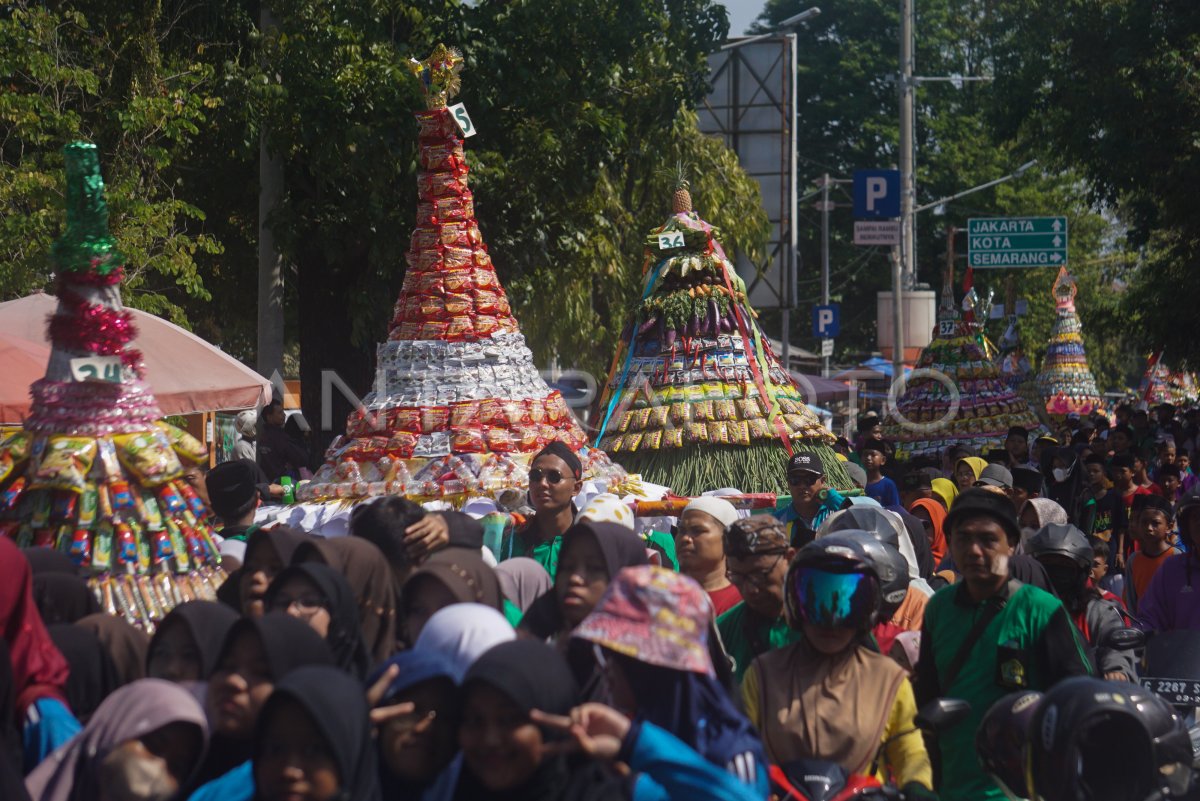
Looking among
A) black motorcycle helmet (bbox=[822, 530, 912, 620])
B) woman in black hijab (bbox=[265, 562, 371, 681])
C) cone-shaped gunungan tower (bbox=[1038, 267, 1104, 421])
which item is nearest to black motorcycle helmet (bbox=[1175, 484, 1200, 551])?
black motorcycle helmet (bbox=[822, 530, 912, 620])

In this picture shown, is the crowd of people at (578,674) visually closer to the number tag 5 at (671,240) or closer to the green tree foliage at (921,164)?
the number tag 5 at (671,240)

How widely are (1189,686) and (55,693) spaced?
12.5ft

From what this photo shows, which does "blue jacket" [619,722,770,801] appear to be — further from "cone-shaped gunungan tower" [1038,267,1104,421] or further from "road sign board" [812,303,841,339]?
"road sign board" [812,303,841,339]

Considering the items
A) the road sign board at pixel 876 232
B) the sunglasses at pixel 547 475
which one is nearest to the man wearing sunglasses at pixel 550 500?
the sunglasses at pixel 547 475

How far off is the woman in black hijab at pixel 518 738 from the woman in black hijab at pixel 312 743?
23cm

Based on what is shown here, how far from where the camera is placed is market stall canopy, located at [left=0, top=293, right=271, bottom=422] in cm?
1080

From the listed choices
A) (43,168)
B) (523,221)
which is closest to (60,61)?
(43,168)

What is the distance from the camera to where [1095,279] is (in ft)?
150

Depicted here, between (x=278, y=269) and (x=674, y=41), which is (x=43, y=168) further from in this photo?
(x=674, y=41)

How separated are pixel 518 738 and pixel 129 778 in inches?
33.6

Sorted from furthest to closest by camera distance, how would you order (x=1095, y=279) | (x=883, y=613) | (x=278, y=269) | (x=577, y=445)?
(x=1095, y=279)
(x=278, y=269)
(x=577, y=445)
(x=883, y=613)

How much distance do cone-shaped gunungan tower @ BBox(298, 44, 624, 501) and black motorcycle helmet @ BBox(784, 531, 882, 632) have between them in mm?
4137

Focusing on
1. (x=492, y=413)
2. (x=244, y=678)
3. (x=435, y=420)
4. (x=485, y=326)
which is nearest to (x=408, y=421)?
(x=435, y=420)

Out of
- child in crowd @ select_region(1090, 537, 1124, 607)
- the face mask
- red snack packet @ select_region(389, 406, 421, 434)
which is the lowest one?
child in crowd @ select_region(1090, 537, 1124, 607)
